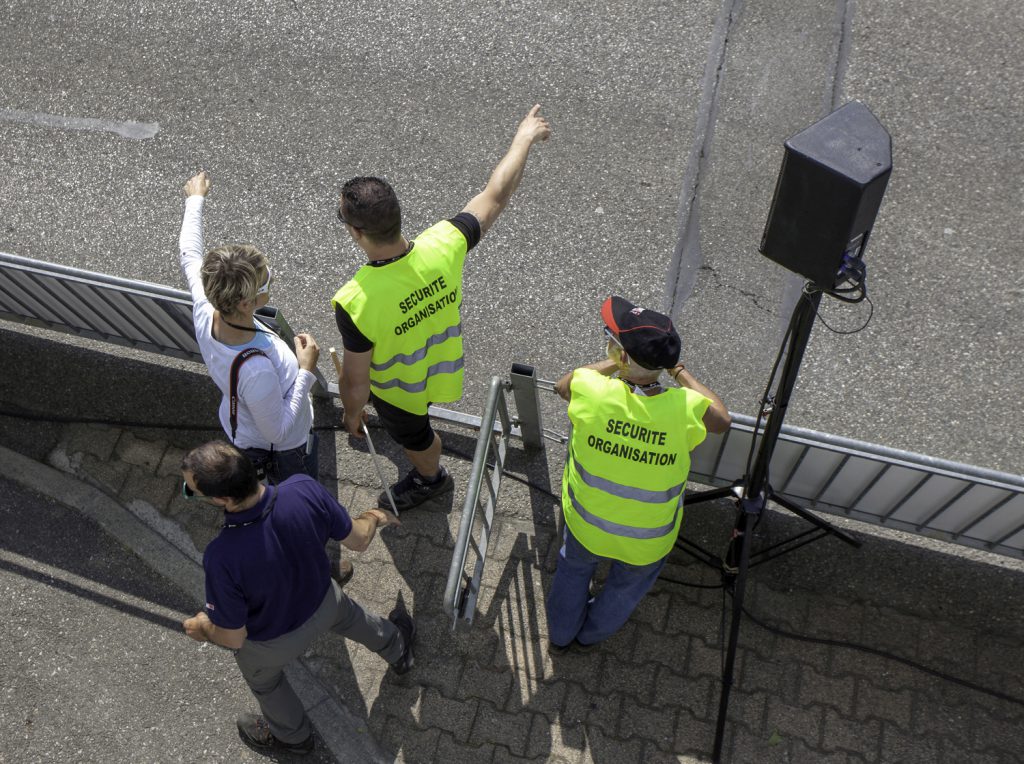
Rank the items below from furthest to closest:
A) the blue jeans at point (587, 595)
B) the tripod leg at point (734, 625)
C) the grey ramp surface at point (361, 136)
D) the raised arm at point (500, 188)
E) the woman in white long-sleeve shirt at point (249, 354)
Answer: the grey ramp surface at point (361, 136)
the raised arm at point (500, 188)
the tripod leg at point (734, 625)
the blue jeans at point (587, 595)
the woman in white long-sleeve shirt at point (249, 354)

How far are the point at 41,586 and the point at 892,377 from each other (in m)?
4.93

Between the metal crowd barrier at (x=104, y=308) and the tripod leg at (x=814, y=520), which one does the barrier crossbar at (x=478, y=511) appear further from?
the tripod leg at (x=814, y=520)

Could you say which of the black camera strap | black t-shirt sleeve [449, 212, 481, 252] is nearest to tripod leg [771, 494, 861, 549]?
black t-shirt sleeve [449, 212, 481, 252]

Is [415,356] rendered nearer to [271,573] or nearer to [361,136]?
[271,573]

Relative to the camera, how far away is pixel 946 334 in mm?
5508

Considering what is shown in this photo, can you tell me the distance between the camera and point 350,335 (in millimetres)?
3711

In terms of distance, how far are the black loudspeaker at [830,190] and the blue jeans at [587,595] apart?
1.56m

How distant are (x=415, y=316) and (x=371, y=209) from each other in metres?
0.49

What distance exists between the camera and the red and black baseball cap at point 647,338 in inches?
131

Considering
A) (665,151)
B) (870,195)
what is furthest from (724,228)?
(870,195)

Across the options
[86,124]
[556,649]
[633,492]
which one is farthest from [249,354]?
[86,124]

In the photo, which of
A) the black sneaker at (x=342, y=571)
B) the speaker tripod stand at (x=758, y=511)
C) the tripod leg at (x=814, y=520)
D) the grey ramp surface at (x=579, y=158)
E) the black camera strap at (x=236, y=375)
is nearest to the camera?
the speaker tripod stand at (x=758, y=511)

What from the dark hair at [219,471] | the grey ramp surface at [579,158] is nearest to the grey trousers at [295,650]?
the dark hair at [219,471]

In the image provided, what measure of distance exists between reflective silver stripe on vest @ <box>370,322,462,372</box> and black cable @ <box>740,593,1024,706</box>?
1.94 meters
